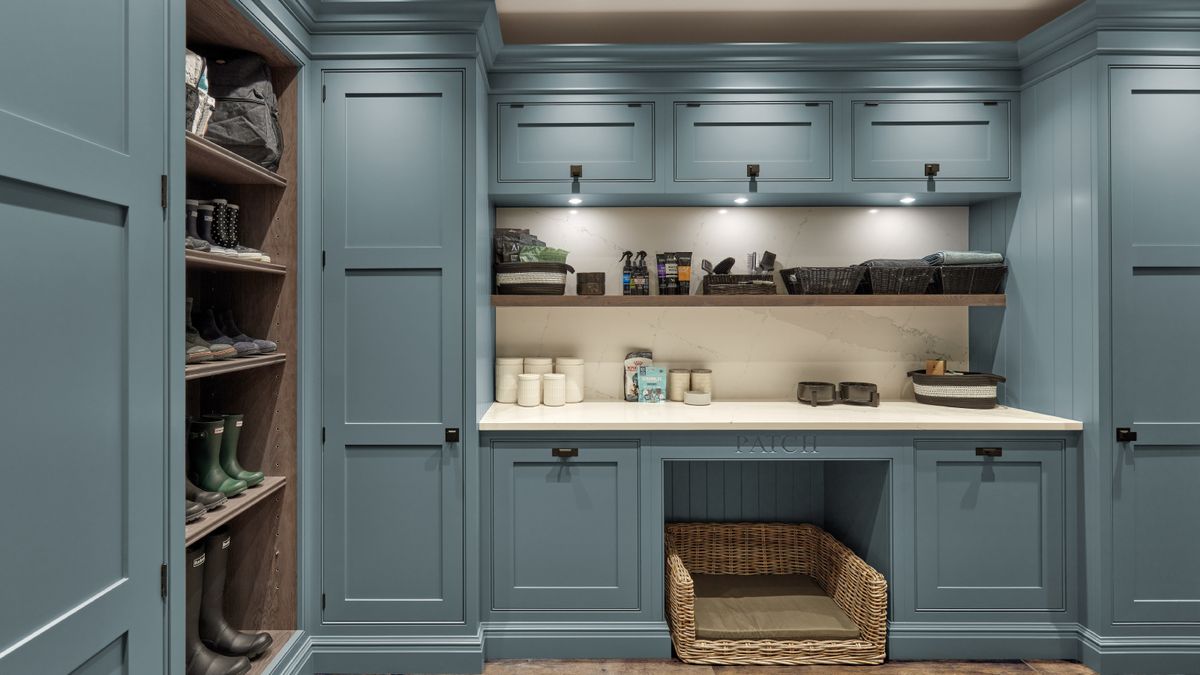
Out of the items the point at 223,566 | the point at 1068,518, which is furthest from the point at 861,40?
the point at 223,566

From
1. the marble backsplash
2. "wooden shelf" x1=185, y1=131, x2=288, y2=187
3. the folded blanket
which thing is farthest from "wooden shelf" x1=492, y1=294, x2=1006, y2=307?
"wooden shelf" x1=185, y1=131, x2=288, y2=187

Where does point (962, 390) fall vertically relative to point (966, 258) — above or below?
below

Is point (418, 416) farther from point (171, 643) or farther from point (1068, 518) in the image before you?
point (1068, 518)

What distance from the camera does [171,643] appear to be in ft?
4.69

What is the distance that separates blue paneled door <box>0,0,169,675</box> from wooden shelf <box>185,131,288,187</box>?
34 centimetres

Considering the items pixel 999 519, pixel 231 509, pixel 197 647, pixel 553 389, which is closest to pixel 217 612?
pixel 197 647

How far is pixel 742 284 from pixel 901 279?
70 centimetres

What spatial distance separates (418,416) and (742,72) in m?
1.97

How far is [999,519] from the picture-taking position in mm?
2367

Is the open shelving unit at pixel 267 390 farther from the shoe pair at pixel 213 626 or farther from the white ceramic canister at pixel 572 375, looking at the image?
the white ceramic canister at pixel 572 375

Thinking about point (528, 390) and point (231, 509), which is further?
point (528, 390)

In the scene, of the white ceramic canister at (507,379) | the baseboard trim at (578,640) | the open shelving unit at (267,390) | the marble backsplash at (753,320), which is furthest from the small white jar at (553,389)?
the open shelving unit at (267,390)

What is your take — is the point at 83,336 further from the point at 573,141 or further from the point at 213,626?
the point at 573,141

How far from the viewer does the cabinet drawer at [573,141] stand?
2.59 metres
